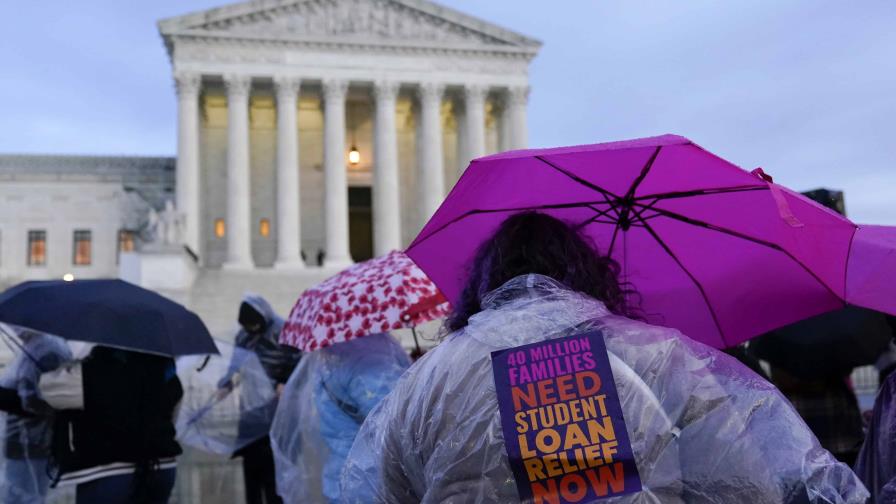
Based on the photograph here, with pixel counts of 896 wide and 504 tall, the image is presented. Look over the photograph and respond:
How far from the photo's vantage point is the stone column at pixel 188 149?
3625 centimetres

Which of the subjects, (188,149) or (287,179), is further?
(287,179)

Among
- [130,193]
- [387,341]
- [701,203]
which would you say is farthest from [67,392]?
[130,193]

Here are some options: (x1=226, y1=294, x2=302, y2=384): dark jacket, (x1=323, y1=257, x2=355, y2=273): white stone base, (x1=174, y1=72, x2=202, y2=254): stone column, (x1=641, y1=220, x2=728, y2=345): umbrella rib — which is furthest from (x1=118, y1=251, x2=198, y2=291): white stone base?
(x1=641, y1=220, x2=728, y2=345): umbrella rib

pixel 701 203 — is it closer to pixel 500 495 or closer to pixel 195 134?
pixel 500 495

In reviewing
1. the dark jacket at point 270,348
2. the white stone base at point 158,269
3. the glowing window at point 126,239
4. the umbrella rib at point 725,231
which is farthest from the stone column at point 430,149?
the umbrella rib at point 725,231

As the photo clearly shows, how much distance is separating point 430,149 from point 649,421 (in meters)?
37.2

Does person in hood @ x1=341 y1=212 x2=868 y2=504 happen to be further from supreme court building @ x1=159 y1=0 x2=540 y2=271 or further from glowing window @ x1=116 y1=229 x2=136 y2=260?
glowing window @ x1=116 y1=229 x2=136 y2=260

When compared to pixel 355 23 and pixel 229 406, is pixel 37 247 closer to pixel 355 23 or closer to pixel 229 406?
pixel 355 23

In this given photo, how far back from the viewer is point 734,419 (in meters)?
2.15

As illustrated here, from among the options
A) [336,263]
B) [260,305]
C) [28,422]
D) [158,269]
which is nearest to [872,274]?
[28,422]

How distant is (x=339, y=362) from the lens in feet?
17.2

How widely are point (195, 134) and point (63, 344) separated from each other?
32816mm

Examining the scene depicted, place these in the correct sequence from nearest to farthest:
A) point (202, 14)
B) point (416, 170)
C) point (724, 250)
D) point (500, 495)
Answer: point (500, 495), point (724, 250), point (202, 14), point (416, 170)

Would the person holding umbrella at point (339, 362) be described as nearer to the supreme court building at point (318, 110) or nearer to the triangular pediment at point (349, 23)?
the supreme court building at point (318, 110)
